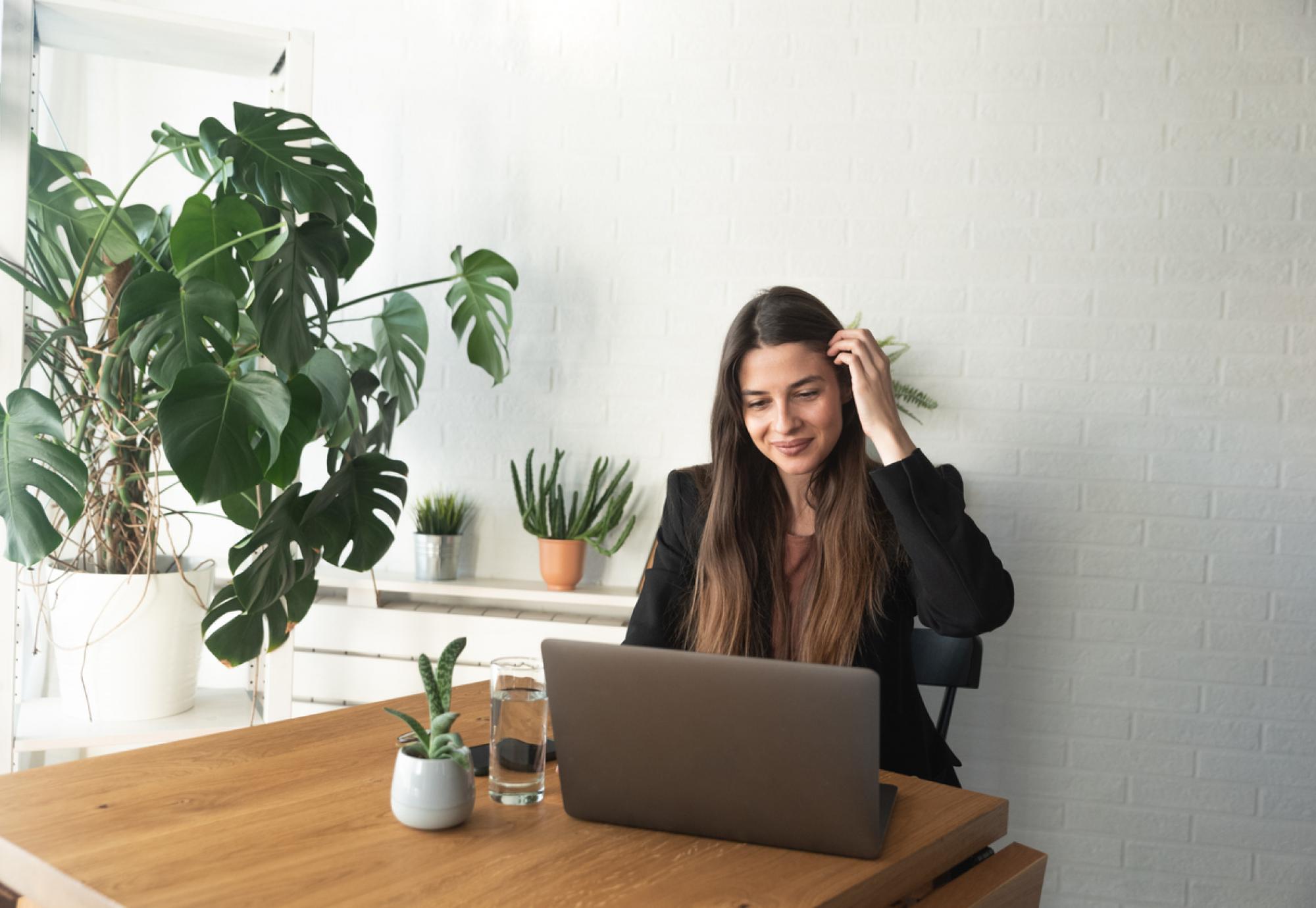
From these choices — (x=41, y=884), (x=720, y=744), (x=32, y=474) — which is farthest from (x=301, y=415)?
(x=720, y=744)

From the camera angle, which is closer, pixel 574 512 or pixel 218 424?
pixel 218 424

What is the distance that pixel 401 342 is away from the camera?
2.69 metres

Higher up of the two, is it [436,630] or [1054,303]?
[1054,303]

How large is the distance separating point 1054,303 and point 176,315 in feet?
6.56

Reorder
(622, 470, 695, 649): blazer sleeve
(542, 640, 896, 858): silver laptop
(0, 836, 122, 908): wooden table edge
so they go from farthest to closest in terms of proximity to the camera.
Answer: (622, 470, 695, 649): blazer sleeve
(542, 640, 896, 858): silver laptop
(0, 836, 122, 908): wooden table edge

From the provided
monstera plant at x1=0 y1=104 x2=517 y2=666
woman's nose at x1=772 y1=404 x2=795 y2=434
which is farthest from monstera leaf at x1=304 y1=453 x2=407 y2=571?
woman's nose at x1=772 y1=404 x2=795 y2=434

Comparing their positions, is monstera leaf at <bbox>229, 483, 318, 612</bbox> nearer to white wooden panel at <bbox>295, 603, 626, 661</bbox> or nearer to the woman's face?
white wooden panel at <bbox>295, 603, 626, 661</bbox>

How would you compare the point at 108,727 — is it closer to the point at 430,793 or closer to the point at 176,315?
the point at 176,315

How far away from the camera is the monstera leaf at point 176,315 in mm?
1940

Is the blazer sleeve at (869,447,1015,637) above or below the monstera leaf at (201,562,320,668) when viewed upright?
above

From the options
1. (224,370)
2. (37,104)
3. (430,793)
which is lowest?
(430,793)

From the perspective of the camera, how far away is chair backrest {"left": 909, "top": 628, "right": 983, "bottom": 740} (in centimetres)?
205

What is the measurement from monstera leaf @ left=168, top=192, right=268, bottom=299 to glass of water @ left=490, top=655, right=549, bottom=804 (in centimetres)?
129

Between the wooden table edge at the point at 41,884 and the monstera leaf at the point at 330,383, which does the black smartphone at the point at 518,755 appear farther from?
the monstera leaf at the point at 330,383
